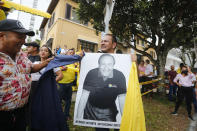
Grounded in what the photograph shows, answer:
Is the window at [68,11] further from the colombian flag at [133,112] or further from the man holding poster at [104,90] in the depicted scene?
the colombian flag at [133,112]

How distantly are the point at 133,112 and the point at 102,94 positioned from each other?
0.47 m

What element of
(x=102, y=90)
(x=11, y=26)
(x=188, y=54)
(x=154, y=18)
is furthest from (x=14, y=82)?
(x=188, y=54)

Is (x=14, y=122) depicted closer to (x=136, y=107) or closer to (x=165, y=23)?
(x=136, y=107)

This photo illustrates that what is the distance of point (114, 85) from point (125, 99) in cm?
24

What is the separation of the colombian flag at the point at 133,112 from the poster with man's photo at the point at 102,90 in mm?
102

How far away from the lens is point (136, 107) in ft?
5.33

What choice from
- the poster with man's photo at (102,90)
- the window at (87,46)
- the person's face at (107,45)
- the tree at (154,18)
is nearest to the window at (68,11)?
the window at (87,46)

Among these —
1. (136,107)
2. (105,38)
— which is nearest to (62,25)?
(105,38)

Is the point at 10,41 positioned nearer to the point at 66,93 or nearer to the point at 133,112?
the point at 133,112

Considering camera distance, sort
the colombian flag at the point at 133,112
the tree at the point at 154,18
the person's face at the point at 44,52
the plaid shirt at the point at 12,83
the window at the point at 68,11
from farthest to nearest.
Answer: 1. the window at the point at 68,11
2. the tree at the point at 154,18
3. the person's face at the point at 44,52
4. the colombian flag at the point at 133,112
5. the plaid shirt at the point at 12,83

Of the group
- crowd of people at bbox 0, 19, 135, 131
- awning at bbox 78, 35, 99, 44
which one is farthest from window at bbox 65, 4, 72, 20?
crowd of people at bbox 0, 19, 135, 131

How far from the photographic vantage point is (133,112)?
1603 millimetres

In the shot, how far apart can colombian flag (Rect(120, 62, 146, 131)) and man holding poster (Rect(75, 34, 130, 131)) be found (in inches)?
4.3

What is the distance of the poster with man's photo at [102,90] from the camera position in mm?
1709
